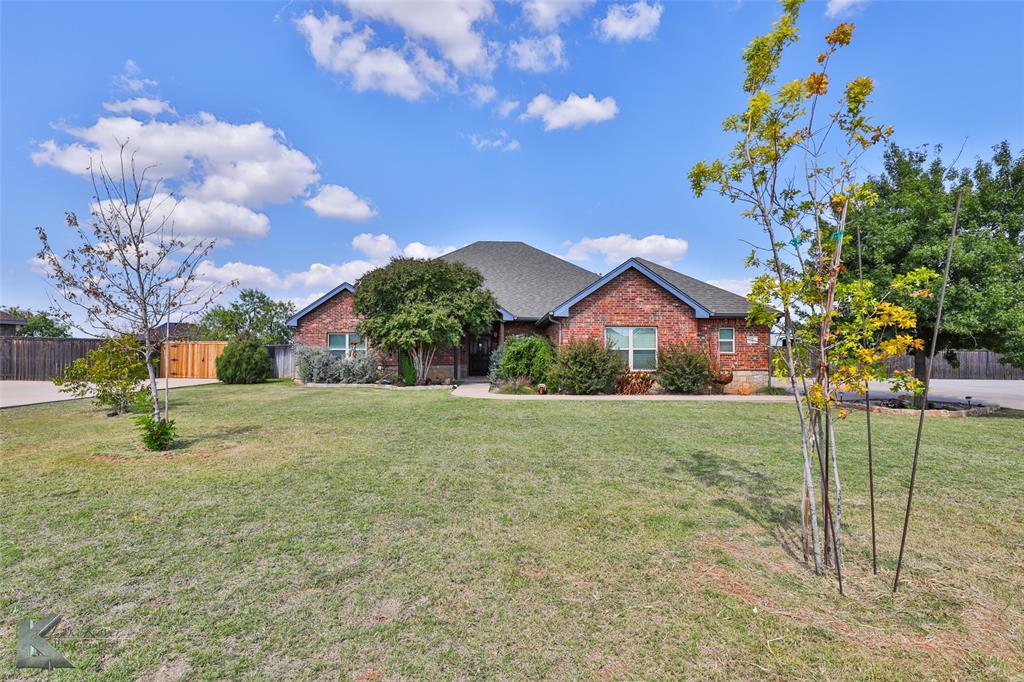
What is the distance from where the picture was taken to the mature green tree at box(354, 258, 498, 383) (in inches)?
663

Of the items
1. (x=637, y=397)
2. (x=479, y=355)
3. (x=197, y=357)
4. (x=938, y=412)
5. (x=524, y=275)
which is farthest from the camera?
(x=197, y=357)

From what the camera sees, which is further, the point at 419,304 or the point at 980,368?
the point at 980,368

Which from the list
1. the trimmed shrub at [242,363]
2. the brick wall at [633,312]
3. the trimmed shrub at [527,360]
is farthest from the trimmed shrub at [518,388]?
the trimmed shrub at [242,363]

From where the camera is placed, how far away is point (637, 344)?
15883mm

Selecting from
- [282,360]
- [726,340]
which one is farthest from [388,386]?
[726,340]

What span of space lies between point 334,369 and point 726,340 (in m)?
15.3

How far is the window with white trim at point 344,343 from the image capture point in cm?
2016

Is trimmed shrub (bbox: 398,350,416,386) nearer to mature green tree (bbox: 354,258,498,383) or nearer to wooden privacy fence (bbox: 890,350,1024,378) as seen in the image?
mature green tree (bbox: 354,258,498,383)

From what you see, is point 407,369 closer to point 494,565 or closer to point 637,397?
point 637,397

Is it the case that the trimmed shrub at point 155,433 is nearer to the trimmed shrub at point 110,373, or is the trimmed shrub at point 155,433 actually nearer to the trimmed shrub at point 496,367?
the trimmed shrub at point 110,373

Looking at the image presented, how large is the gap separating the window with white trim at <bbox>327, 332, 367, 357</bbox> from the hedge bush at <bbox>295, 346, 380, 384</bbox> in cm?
122

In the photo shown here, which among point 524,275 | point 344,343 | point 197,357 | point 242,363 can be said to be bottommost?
point 242,363

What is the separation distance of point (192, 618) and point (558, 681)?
7.15 feet

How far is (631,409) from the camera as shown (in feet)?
37.1
